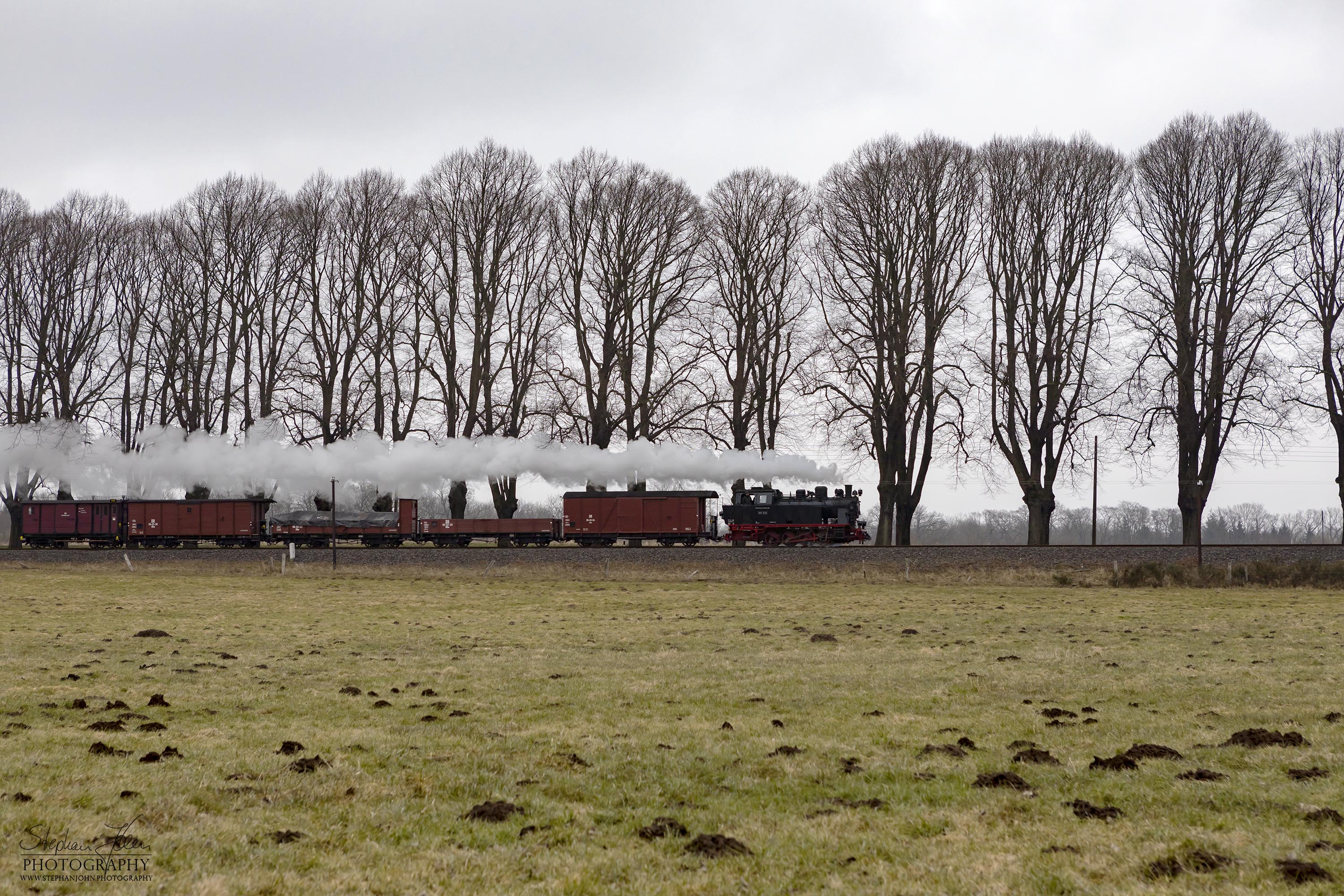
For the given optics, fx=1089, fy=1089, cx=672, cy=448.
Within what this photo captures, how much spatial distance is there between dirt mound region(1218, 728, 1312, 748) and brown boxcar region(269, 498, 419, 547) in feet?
151

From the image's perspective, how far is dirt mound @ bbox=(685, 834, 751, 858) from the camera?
677 centimetres

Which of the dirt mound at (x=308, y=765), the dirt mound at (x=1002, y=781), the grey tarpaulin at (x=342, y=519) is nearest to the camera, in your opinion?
the dirt mound at (x=1002, y=781)

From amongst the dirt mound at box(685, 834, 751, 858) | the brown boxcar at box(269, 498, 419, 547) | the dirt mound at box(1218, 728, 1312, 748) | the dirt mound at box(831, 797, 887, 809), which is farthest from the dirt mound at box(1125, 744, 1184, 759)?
the brown boxcar at box(269, 498, 419, 547)

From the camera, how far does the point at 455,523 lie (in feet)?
170

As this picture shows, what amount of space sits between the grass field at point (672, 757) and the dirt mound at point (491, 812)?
0.38 ft

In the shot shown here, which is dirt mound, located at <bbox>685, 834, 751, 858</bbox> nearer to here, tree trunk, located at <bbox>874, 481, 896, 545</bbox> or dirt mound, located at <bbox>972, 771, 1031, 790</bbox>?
dirt mound, located at <bbox>972, 771, 1031, 790</bbox>

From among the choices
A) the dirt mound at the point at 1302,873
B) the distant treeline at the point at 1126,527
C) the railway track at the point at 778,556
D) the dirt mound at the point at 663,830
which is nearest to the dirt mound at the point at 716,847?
the dirt mound at the point at 663,830

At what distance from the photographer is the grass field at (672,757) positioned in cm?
650

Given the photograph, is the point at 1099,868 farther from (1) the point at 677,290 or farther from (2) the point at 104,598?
(1) the point at 677,290

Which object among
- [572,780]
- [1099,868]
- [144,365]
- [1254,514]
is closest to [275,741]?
[572,780]

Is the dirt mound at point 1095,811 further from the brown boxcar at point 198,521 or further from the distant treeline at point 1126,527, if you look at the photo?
the distant treeline at point 1126,527

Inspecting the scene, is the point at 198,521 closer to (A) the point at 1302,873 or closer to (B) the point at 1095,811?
(B) the point at 1095,811

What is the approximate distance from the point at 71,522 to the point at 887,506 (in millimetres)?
41104

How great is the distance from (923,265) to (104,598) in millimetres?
35259
